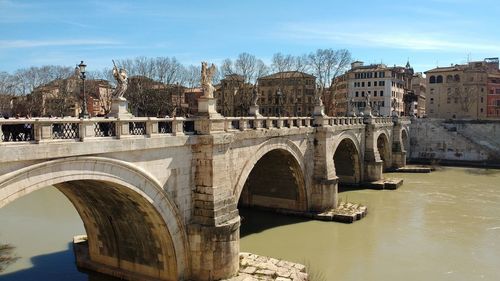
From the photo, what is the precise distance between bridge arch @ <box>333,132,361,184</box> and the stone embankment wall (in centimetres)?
1720

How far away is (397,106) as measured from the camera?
6456 cm

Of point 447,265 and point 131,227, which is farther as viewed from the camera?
point 447,265

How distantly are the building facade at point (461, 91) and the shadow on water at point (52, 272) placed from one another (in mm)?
54129

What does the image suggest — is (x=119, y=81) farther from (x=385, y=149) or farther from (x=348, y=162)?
(x=385, y=149)

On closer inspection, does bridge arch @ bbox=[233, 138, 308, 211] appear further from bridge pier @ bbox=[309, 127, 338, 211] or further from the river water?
the river water

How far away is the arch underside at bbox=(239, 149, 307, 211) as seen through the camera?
20.0 meters

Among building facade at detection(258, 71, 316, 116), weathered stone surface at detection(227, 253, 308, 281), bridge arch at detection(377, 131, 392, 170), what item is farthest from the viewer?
building facade at detection(258, 71, 316, 116)

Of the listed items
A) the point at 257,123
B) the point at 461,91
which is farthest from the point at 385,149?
the point at 461,91

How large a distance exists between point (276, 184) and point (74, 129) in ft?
45.0

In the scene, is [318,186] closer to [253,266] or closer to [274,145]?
[274,145]

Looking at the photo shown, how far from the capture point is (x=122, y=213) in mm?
12148

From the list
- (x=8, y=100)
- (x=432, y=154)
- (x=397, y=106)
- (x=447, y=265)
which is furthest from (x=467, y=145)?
(x=8, y=100)

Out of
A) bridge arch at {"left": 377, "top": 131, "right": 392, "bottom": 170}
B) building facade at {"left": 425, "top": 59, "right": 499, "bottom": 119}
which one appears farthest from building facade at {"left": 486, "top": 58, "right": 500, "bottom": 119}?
bridge arch at {"left": 377, "top": 131, "right": 392, "bottom": 170}

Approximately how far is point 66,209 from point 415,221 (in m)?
16.7
